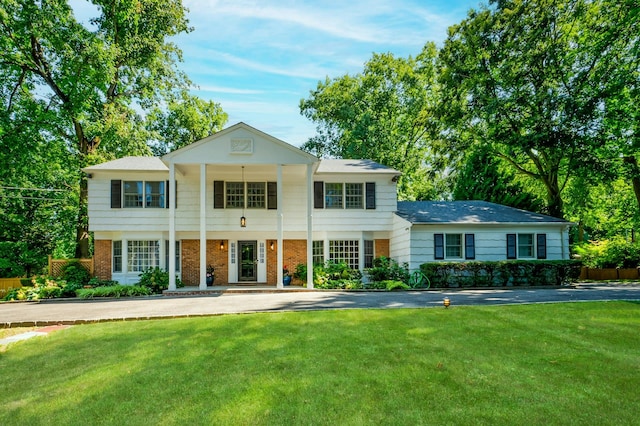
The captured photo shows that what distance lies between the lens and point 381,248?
2167 centimetres

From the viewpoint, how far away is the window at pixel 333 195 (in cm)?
2097

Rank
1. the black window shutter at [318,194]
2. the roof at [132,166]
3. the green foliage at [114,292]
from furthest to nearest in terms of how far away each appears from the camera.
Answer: the black window shutter at [318,194], the roof at [132,166], the green foliage at [114,292]

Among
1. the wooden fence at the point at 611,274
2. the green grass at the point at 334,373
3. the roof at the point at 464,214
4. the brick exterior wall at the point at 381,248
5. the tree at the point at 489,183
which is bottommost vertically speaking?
the wooden fence at the point at 611,274

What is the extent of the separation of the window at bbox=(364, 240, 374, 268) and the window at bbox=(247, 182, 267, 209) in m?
5.48

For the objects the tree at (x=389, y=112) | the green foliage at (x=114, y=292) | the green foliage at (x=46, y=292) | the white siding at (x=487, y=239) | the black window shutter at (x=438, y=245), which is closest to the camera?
the green foliage at (x=114, y=292)

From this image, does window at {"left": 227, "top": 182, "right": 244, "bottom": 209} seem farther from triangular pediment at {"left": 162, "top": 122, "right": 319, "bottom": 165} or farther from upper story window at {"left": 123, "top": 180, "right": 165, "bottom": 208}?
upper story window at {"left": 123, "top": 180, "right": 165, "bottom": 208}

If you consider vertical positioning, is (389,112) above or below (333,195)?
above

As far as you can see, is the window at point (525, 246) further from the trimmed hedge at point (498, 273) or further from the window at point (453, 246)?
the window at point (453, 246)

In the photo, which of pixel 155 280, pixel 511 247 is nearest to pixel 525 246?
pixel 511 247

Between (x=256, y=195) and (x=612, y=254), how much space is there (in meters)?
20.3

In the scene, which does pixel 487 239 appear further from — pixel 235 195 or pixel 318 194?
pixel 235 195

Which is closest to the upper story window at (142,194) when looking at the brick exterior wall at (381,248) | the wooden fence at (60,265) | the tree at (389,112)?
the wooden fence at (60,265)

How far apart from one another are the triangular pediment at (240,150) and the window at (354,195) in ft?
10.9

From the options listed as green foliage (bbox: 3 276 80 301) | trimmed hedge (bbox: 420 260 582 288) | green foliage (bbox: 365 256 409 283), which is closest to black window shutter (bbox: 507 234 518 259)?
trimmed hedge (bbox: 420 260 582 288)
